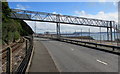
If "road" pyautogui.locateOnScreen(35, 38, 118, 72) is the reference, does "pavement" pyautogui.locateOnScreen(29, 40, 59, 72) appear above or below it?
above

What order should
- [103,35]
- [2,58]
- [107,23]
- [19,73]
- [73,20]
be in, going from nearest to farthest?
[19,73]
[2,58]
[103,35]
[73,20]
[107,23]

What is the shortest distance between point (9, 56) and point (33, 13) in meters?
53.0

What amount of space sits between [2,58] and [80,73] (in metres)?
8.32

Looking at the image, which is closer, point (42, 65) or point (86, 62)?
point (42, 65)

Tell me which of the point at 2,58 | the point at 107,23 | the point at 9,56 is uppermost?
the point at 107,23

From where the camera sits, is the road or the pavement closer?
the pavement

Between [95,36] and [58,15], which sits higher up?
[58,15]

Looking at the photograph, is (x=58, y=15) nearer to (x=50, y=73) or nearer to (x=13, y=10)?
(x=13, y=10)

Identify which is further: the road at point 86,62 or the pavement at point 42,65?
the road at point 86,62

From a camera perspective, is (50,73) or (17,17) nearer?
(50,73)

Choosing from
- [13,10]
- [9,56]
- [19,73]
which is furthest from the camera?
[13,10]

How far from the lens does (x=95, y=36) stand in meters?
34.1

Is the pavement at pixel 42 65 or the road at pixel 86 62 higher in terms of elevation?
the pavement at pixel 42 65

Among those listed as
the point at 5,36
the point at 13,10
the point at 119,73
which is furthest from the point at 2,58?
the point at 13,10
